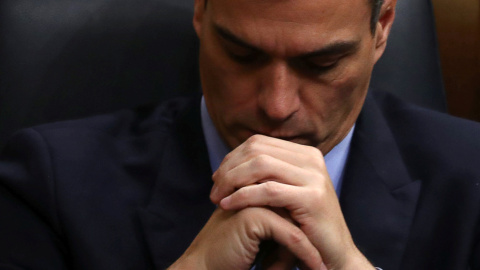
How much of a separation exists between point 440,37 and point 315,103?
0.71m

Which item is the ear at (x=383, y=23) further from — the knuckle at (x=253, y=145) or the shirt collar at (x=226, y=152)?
the knuckle at (x=253, y=145)

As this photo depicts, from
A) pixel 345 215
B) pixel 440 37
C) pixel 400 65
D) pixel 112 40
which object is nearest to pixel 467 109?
pixel 440 37

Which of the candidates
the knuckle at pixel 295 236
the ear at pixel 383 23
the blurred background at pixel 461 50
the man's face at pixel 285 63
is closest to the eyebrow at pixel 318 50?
the man's face at pixel 285 63

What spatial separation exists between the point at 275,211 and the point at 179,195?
208mm

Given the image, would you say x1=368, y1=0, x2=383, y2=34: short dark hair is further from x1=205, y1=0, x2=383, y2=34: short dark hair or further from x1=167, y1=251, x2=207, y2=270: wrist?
x1=167, y1=251, x2=207, y2=270: wrist

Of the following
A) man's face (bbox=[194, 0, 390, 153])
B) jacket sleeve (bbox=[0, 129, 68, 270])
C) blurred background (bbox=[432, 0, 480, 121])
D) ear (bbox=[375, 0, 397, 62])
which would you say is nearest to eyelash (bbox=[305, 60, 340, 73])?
man's face (bbox=[194, 0, 390, 153])

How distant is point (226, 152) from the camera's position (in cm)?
110

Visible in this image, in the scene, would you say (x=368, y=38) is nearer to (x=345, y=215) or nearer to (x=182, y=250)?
(x=345, y=215)

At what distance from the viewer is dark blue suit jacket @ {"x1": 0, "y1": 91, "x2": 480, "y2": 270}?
3.31 feet

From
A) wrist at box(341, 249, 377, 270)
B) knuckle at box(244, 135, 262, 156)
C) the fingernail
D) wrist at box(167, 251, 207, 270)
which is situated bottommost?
wrist at box(167, 251, 207, 270)

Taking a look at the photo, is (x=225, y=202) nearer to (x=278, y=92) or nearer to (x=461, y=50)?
(x=278, y=92)

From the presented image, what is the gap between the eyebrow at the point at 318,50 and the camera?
926 mm

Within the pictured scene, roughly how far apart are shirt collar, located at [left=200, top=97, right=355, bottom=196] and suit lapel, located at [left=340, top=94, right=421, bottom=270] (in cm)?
1

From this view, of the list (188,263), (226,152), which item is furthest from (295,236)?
(226,152)
